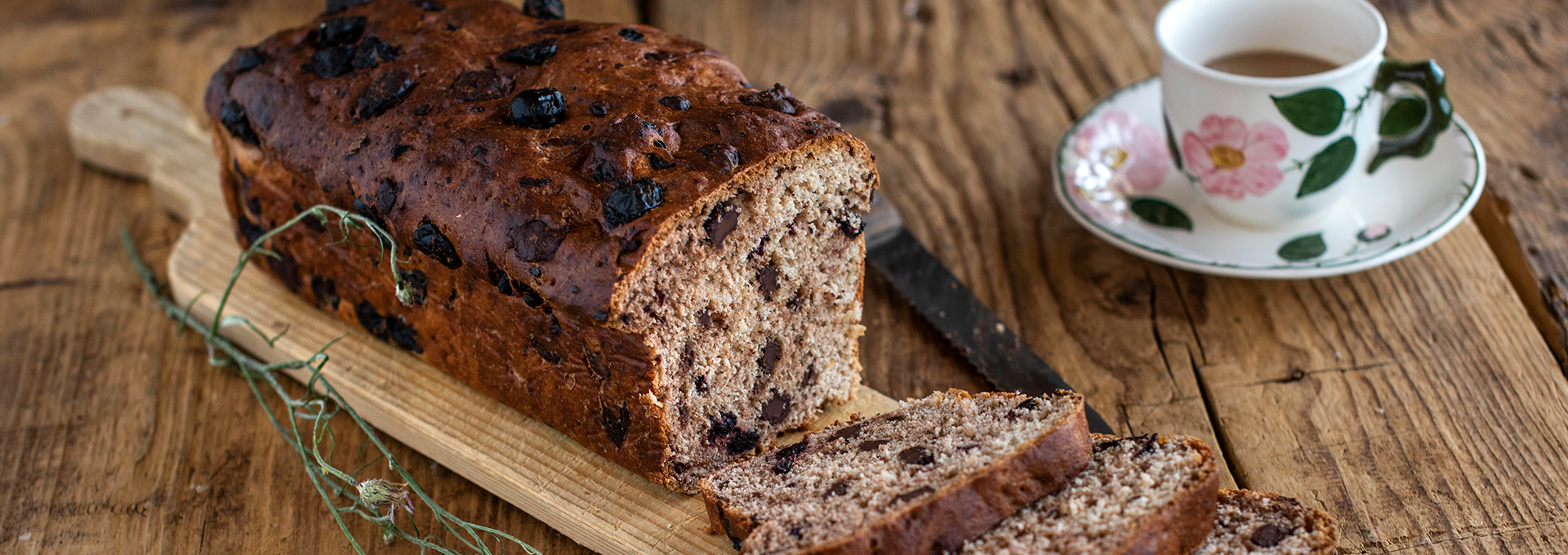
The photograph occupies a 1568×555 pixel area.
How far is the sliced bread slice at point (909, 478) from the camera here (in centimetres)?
198

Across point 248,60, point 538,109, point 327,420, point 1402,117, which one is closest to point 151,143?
point 248,60

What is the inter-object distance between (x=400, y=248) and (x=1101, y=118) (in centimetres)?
197

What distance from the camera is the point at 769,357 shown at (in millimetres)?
2393

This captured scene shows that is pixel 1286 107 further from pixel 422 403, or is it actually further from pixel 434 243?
pixel 422 403

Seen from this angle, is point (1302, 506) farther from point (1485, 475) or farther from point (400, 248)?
point (400, 248)

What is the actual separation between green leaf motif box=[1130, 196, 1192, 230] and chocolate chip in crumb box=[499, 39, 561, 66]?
62.2 inches

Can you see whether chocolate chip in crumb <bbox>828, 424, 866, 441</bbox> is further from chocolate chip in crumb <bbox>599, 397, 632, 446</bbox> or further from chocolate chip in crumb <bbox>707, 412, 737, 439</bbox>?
chocolate chip in crumb <bbox>599, 397, 632, 446</bbox>

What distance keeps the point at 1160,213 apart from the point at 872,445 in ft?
4.06

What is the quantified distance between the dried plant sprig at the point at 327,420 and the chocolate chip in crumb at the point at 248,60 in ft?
1.20

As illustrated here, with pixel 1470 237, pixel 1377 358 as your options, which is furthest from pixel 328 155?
pixel 1470 237

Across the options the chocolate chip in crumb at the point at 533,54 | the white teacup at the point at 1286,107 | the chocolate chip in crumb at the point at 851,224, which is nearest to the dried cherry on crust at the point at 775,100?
the chocolate chip in crumb at the point at 851,224

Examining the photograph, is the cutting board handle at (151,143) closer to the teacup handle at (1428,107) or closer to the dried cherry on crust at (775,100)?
the dried cherry on crust at (775,100)

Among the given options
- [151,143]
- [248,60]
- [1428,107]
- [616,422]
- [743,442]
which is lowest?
[151,143]

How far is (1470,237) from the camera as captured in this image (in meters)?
3.02
